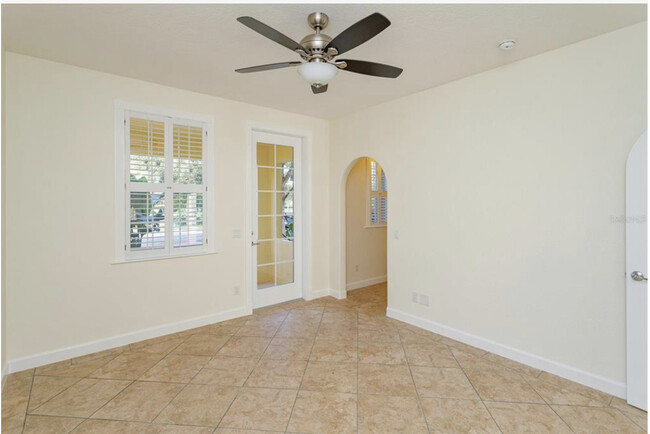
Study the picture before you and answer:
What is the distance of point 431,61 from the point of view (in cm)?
286

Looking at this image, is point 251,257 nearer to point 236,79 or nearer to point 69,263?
point 69,263

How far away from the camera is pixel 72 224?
297 centimetres

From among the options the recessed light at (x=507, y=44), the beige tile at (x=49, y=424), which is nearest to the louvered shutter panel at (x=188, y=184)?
the beige tile at (x=49, y=424)

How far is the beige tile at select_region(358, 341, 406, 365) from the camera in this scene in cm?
291

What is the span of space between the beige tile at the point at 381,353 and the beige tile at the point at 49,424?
6.94 ft

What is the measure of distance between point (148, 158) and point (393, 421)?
3.25 meters

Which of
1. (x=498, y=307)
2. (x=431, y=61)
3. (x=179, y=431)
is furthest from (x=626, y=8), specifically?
(x=179, y=431)

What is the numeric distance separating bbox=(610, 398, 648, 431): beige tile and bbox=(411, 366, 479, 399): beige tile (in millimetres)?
931

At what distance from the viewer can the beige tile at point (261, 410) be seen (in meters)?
2.07

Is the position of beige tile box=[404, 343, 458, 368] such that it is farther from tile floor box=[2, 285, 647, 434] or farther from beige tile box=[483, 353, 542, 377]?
beige tile box=[483, 353, 542, 377]

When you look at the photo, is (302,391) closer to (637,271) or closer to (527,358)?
(527,358)

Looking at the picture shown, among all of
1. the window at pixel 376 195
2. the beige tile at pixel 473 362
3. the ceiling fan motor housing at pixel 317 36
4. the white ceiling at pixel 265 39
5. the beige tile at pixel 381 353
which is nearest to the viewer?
the ceiling fan motor housing at pixel 317 36

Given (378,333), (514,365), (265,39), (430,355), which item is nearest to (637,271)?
(514,365)

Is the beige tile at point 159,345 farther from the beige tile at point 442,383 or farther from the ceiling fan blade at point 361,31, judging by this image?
the ceiling fan blade at point 361,31
